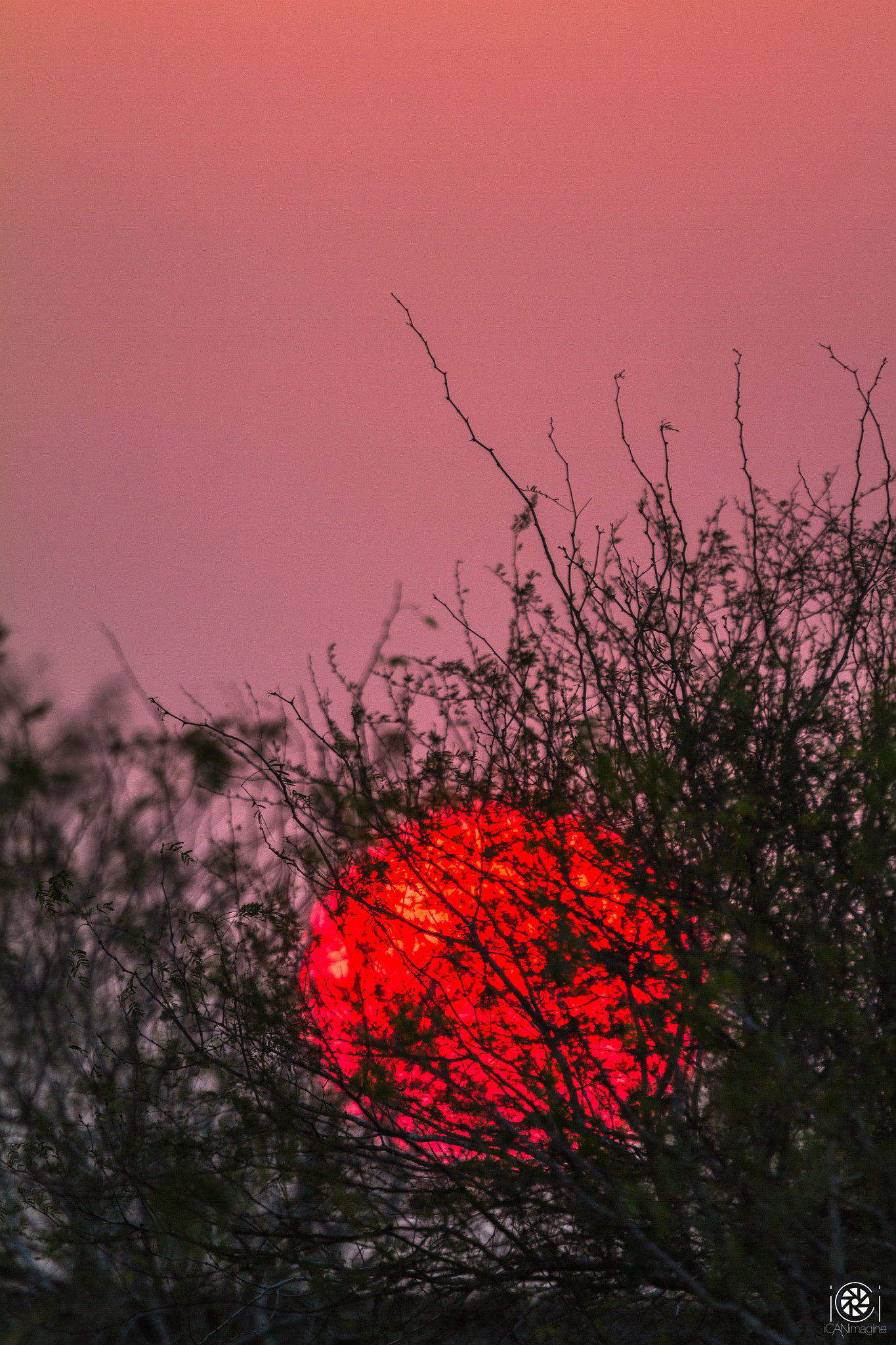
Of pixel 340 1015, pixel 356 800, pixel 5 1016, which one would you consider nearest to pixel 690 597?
pixel 356 800

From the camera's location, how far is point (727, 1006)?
125 inches

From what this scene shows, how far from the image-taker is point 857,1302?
10.8 feet

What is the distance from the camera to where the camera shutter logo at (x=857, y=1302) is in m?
3.28

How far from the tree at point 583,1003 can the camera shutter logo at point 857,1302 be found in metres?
0.04

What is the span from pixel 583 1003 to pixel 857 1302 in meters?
1.18

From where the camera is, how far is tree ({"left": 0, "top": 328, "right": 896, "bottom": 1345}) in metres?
3.25

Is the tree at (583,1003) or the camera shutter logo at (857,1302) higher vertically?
the tree at (583,1003)

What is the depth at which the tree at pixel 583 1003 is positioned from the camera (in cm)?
325

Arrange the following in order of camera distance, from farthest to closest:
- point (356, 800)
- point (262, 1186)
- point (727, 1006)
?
point (262, 1186) → point (356, 800) → point (727, 1006)

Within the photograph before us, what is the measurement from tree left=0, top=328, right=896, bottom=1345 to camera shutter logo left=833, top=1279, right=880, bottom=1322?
4 cm

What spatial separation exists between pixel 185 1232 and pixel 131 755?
5137mm

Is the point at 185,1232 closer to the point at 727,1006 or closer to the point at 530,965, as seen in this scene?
the point at 530,965

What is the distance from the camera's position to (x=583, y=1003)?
12.2 feet

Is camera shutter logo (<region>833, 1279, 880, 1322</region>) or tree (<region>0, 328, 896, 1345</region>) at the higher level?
tree (<region>0, 328, 896, 1345</region>)
